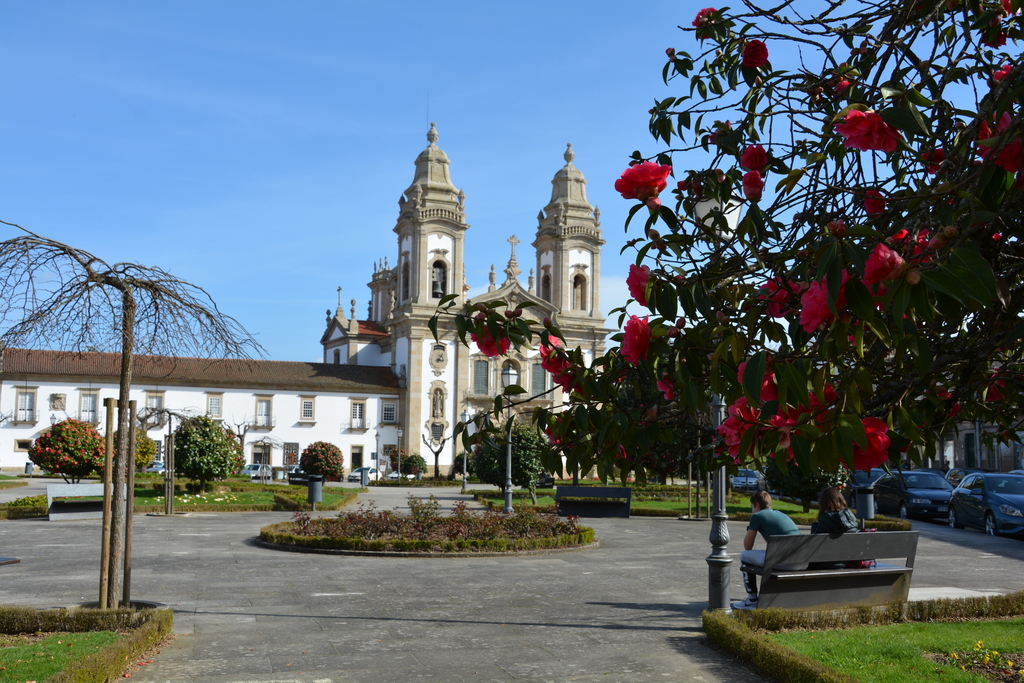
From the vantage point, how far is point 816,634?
24.5ft

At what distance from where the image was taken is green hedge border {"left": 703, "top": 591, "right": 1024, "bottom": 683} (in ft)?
21.4

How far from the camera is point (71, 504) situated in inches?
866

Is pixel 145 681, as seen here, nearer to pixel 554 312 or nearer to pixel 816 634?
pixel 816 634

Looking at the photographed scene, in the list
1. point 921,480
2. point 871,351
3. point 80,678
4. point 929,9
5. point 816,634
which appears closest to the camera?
point 871,351

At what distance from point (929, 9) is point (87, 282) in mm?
6617

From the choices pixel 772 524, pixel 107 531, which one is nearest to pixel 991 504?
pixel 772 524

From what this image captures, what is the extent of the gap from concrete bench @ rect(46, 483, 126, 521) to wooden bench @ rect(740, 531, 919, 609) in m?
17.9

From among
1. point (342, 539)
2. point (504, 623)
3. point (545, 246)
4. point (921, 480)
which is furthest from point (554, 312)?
point (504, 623)

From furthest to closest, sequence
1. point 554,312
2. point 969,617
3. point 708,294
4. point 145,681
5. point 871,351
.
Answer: point 554,312 < point 969,617 < point 145,681 < point 708,294 < point 871,351

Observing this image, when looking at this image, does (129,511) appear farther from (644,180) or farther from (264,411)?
(264,411)

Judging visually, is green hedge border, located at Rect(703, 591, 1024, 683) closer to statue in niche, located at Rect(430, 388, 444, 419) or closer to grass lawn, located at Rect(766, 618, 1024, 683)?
grass lawn, located at Rect(766, 618, 1024, 683)

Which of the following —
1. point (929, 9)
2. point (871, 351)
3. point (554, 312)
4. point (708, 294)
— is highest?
point (554, 312)

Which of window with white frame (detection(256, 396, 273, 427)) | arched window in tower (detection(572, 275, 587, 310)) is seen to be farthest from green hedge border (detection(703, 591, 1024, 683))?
arched window in tower (detection(572, 275, 587, 310))

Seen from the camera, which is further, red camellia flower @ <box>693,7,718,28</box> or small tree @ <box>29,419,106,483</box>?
small tree @ <box>29,419,106,483</box>
